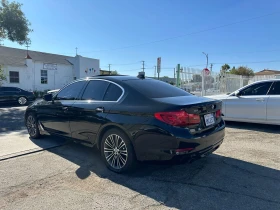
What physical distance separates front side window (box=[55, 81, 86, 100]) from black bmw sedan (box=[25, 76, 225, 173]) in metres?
0.02

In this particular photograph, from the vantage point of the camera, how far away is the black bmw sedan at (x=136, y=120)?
3211 millimetres

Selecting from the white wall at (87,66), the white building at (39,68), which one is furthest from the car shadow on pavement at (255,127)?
the white wall at (87,66)

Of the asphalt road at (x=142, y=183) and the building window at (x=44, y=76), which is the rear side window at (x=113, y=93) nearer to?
the asphalt road at (x=142, y=183)

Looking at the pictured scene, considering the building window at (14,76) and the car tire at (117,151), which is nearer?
the car tire at (117,151)

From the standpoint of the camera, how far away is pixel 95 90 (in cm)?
434

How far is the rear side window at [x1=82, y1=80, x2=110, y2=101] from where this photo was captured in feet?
13.7

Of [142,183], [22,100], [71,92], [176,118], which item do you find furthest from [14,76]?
[176,118]

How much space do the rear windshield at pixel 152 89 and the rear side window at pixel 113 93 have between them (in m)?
0.22

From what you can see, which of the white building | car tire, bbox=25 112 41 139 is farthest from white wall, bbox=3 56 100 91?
car tire, bbox=25 112 41 139

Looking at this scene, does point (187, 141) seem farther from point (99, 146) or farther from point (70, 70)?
point (70, 70)

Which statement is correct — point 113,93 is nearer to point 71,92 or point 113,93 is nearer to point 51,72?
point 71,92

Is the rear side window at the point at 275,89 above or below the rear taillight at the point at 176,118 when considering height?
above

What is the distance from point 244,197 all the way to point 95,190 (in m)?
2.02

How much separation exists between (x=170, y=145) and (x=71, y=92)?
2677 mm
